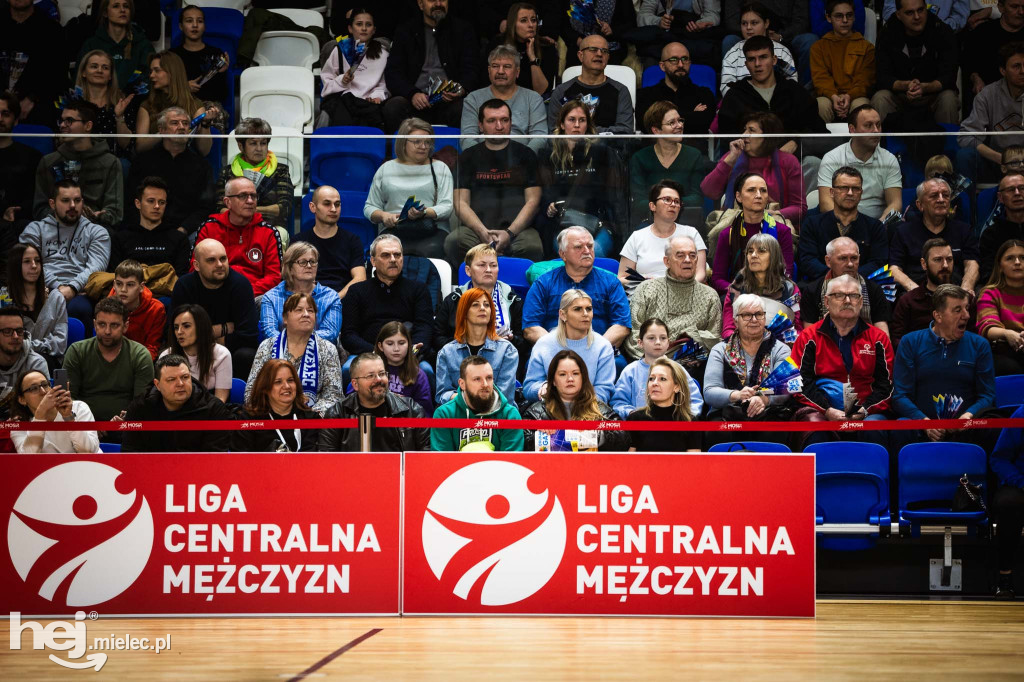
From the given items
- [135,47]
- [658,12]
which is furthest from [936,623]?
[135,47]

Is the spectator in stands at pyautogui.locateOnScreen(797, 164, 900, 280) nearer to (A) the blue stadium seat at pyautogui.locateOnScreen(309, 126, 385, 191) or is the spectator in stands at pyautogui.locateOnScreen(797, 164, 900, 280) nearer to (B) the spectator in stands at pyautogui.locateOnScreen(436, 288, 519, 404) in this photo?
(B) the spectator in stands at pyautogui.locateOnScreen(436, 288, 519, 404)

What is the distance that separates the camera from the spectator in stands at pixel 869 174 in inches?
320

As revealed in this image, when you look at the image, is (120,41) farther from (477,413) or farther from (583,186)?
(477,413)

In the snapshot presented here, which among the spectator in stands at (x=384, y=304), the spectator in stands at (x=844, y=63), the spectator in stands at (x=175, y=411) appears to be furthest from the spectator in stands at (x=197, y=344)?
the spectator in stands at (x=844, y=63)

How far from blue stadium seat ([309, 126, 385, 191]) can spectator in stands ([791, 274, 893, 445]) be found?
343cm

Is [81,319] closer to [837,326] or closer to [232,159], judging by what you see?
[232,159]

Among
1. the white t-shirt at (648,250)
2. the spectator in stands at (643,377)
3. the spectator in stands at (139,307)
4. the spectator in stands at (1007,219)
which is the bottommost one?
the spectator in stands at (643,377)

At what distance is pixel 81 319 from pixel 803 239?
5506mm

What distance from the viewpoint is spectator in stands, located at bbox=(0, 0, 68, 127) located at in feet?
36.5

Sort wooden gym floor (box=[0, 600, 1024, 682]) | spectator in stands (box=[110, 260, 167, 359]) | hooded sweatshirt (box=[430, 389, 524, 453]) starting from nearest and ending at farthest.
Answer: wooden gym floor (box=[0, 600, 1024, 682]) → hooded sweatshirt (box=[430, 389, 524, 453]) → spectator in stands (box=[110, 260, 167, 359])

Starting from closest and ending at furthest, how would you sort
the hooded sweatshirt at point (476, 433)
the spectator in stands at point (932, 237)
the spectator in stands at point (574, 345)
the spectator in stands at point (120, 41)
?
1. the hooded sweatshirt at point (476, 433)
2. the spectator in stands at point (574, 345)
3. the spectator in stands at point (932, 237)
4. the spectator in stands at point (120, 41)

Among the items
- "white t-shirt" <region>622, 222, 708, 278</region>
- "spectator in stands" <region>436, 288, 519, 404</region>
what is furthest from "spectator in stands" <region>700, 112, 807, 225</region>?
"spectator in stands" <region>436, 288, 519, 404</region>

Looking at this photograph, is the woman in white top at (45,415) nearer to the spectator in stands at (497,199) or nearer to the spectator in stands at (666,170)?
the spectator in stands at (497,199)

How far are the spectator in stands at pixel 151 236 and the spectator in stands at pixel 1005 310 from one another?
598 cm
